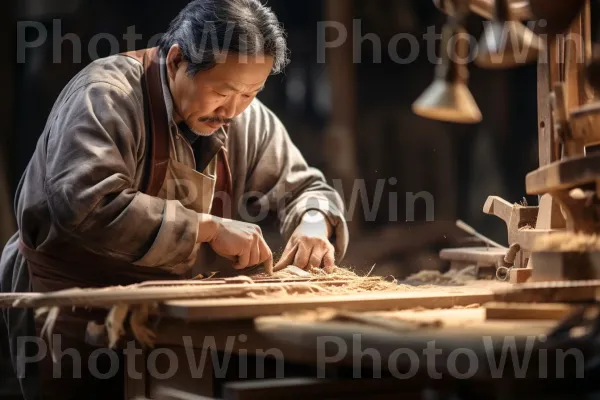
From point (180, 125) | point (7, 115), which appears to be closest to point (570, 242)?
point (180, 125)

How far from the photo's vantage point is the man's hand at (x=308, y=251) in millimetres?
4027

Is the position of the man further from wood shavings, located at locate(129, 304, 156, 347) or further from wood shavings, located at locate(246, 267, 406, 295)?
wood shavings, located at locate(129, 304, 156, 347)

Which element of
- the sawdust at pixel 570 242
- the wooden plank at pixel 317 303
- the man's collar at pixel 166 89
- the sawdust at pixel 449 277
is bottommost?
the sawdust at pixel 449 277

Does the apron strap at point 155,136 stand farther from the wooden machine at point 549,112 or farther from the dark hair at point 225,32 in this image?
the wooden machine at point 549,112

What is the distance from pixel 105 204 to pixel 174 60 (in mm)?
830

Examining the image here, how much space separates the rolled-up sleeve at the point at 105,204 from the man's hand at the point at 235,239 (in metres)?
0.06

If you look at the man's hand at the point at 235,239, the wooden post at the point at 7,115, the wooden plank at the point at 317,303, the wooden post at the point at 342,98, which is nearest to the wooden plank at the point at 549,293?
the wooden plank at the point at 317,303

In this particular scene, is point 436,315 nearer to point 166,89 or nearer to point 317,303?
point 317,303

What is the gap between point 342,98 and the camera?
7824 mm

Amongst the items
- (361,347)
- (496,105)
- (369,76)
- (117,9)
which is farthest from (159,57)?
(496,105)

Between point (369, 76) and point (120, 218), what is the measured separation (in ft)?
16.1

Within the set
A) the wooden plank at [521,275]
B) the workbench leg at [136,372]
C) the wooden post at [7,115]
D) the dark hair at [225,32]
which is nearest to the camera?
the workbench leg at [136,372]

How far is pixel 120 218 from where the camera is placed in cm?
350

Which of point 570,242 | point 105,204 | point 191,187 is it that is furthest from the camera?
point 191,187
